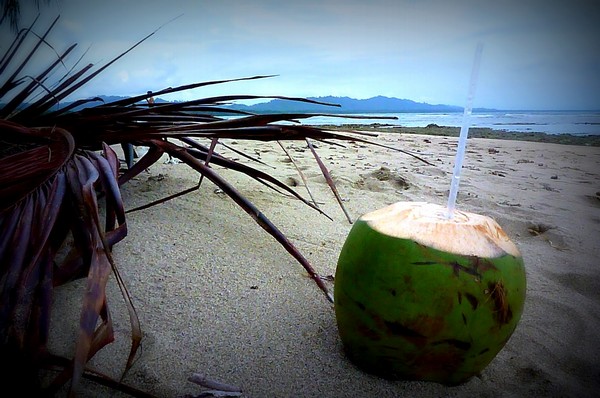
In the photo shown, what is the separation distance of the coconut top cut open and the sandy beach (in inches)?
12.2

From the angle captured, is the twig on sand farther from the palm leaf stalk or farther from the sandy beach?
the palm leaf stalk

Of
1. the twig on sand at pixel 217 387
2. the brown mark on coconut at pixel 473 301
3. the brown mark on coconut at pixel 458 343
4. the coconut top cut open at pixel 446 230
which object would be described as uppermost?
the coconut top cut open at pixel 446 230

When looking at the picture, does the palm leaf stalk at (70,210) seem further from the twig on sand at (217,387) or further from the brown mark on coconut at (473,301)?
the brown mark on coconut at (473,301)

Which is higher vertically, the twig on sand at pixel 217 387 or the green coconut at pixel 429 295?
the green coconut at pixel 429 295

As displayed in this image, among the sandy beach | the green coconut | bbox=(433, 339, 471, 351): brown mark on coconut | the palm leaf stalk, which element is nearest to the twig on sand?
the sandy beach

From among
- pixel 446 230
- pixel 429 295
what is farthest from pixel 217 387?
pixel 446 230

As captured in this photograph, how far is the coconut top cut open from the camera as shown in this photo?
0.73m

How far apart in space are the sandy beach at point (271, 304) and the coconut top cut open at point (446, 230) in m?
0.31

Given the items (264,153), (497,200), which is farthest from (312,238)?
(264,153)

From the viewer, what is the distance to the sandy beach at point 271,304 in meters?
0.81

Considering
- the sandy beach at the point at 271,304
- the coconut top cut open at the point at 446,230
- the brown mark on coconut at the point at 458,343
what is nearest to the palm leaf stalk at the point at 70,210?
the sandy beach at the point at 271,304

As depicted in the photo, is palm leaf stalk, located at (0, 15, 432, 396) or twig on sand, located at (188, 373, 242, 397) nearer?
palm leaf stalk, located at (0, 15, 432, 396)

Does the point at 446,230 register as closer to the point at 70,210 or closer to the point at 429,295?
the point at 429,295

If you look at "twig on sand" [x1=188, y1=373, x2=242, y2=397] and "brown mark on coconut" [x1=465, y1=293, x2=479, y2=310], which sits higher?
"brown mark on coconut" [x1=465, y1=293, x2=479, y2=310]
